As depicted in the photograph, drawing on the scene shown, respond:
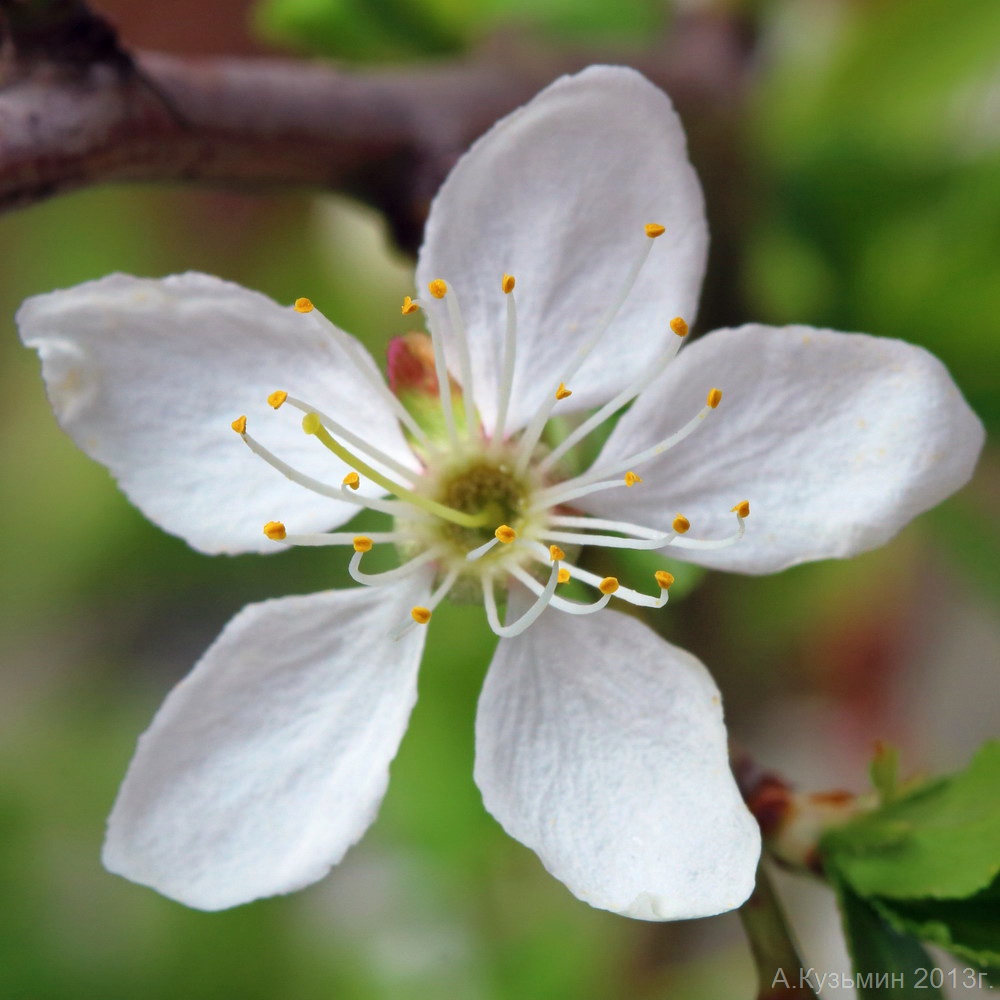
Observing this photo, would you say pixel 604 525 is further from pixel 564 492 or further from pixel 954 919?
pixel 954 919

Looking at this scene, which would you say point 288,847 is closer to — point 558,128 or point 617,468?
point 617,468

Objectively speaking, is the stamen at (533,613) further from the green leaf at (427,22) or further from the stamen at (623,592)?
the green leaf at (427,22)

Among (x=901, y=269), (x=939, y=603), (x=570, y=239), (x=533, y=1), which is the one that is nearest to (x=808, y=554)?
(x=570, y=239)

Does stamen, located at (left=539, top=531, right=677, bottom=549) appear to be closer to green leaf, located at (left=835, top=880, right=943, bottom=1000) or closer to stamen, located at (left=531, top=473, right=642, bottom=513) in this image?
stamen, located at (left=531, top=473, right=642, bottom=513)

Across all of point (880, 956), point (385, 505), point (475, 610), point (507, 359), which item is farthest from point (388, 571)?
point (475, 610)

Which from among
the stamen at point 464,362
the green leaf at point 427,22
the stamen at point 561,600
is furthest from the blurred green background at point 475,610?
the stamen at point 561,600
